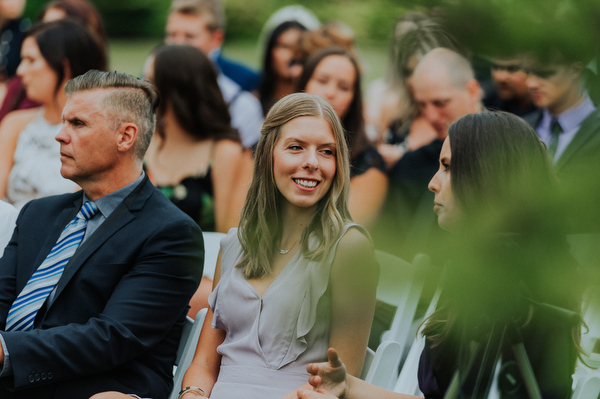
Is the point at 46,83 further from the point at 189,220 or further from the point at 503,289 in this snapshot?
the point at 503,289

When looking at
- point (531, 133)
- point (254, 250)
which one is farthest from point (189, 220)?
point (531, 133)

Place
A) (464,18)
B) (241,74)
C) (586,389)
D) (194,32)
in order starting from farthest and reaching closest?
(241,74), (194,32), (586,389), (464,18)

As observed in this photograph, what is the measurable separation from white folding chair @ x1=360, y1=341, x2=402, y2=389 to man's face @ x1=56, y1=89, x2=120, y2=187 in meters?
1.34

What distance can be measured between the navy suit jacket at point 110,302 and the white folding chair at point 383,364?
81 centimetres

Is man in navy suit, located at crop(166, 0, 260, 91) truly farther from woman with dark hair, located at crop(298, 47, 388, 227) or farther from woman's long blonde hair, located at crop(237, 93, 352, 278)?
woman's long blonde hair, located at crop(237, 93, 352, 278)

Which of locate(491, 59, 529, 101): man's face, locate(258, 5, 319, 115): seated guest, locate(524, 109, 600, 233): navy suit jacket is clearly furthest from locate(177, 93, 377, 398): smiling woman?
locate(258, 5, 319, 115): seated guest

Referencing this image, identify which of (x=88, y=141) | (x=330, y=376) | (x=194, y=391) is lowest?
(x=194, y=391)

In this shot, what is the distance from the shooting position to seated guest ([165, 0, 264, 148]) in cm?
511

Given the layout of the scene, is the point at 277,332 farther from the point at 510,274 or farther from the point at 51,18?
the point at 51,18

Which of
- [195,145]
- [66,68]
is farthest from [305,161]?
[66,68]

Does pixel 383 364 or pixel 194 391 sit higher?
pixel 383 364

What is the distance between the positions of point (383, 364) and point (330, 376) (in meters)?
0.55

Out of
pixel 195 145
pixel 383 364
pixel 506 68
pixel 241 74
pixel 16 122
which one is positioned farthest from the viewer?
pixel 241 74

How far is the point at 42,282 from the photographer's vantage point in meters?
2.71
